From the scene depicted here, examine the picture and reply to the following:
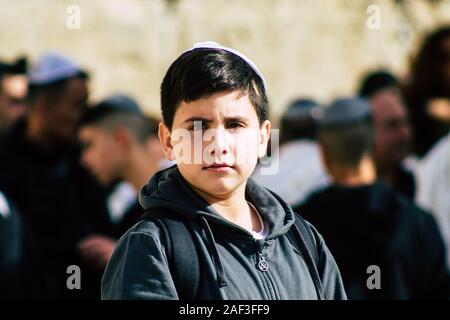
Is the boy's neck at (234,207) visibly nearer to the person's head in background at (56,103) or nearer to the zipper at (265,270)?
the zipper at (265,270)

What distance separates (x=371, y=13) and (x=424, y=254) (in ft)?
4.41

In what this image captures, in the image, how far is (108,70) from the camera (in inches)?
Result: 387

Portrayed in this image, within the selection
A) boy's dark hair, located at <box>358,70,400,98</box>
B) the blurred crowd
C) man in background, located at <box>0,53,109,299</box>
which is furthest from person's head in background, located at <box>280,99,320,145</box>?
man in background, located at <box>0,53,109,299</box>

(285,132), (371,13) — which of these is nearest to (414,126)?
(285,132)

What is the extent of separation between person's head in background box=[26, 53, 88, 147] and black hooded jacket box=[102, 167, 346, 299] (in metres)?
3.49

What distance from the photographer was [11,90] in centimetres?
630

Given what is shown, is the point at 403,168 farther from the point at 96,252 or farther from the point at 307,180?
the point at 96,252

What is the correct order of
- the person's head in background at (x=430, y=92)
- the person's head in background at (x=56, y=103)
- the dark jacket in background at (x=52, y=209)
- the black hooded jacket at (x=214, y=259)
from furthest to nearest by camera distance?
the person's head in background at (x=430, y=92), the person's head in background at (x=56, y=103), the dark jacket in background at (x=52, y=209), the black hooded jacket at (x=214, y=259)

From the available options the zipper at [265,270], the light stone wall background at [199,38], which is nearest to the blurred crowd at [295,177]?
the zipper at [265,270]

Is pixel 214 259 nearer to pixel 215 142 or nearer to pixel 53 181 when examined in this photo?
pixel 215 142

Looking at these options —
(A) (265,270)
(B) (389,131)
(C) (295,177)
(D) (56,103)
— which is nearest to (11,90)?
(D) (56,103)

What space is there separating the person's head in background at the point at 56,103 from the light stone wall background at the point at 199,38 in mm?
4016

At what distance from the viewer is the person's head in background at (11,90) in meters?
6.20

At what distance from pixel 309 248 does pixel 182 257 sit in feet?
0.70
